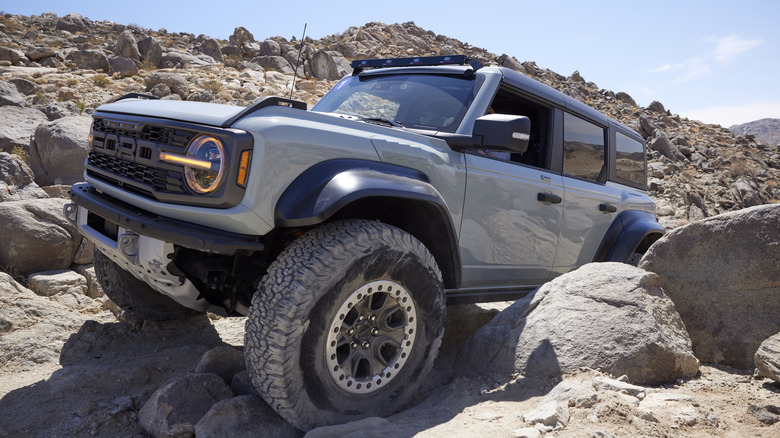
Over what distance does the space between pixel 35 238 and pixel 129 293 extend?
2.07m

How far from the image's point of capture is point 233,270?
2619 mm

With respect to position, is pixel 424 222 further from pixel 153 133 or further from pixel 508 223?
pixel 153 133

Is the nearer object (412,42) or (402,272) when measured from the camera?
(402,272)

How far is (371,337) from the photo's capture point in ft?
8.72

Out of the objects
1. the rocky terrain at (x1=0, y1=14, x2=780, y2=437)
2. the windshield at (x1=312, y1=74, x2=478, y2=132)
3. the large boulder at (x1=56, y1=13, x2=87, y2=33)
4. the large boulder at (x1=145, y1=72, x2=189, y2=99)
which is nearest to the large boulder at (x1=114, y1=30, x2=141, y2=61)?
the large boulder at (x1=145, y1=72, x2=189, y2=99)

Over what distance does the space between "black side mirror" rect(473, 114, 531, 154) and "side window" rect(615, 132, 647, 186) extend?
7.75 feet

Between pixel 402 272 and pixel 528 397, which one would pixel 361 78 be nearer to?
pixel 402 272

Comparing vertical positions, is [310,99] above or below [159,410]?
above

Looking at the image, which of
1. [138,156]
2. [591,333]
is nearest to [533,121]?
[591,333]

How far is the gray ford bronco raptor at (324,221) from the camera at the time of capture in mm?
2338

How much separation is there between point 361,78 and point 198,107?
185cm

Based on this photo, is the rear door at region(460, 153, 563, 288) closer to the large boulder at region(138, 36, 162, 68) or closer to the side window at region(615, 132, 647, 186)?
the side window at region(615, 132, 647, 186)

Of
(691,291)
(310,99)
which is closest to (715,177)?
(310,99)

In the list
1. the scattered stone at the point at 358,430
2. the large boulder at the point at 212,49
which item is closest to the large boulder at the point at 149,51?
the large boulder at the point at 212,49
